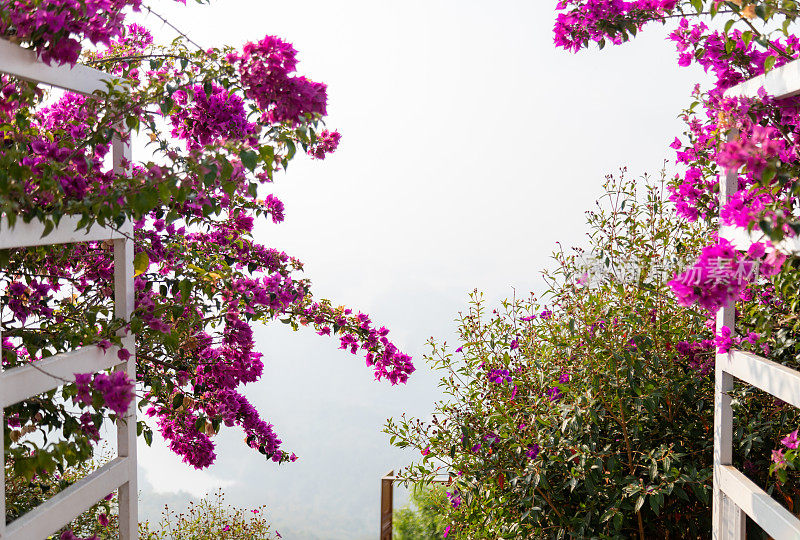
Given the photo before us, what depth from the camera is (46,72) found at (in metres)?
1.43

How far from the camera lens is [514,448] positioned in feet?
7.34

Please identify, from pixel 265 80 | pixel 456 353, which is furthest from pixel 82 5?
pixel 456 353

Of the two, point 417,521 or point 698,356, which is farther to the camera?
point 417,521

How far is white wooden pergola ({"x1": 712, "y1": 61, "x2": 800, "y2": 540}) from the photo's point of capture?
4.75 feet

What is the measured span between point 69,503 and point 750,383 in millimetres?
1596

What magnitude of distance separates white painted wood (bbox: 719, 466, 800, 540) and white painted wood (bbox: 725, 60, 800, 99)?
89cm

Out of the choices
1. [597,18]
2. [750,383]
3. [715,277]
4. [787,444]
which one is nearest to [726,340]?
[750,383]

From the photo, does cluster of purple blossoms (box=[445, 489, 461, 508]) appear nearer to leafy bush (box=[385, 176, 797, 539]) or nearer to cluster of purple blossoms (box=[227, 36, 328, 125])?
leafy bush (box=[385, 176, 797, 539])

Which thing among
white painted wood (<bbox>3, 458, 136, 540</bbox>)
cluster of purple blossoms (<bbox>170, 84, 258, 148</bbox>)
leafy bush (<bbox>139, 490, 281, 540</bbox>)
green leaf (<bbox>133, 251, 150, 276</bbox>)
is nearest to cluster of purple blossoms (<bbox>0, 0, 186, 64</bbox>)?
cluster of purple blossoms (<bbox>170, 84, 258, 148</bbox>)

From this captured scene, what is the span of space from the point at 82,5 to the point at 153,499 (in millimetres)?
3552

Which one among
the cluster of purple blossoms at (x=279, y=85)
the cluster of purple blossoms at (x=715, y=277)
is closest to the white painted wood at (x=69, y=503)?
the cluster of purple blossoms at (x=279, y=85)

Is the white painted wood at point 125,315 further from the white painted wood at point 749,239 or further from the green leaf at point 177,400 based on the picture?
the white painted wood at point 749,239

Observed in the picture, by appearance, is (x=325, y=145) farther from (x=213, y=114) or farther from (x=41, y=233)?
(x=41, y=233)

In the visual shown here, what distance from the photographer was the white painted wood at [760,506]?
56.0 inches
